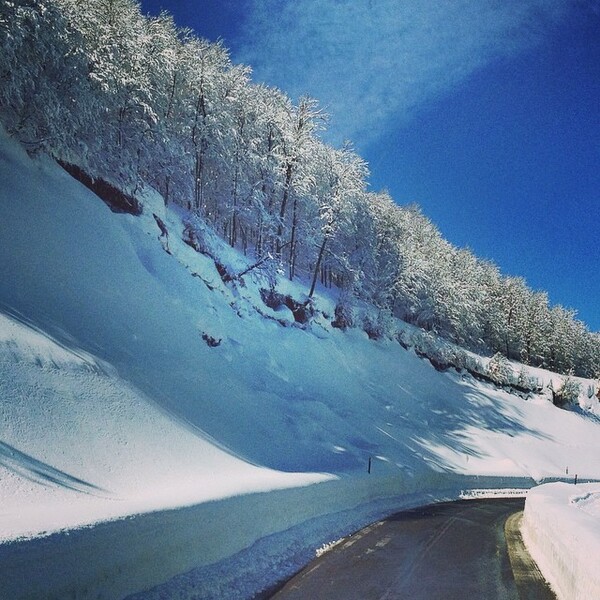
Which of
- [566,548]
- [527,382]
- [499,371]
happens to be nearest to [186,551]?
[566,548]

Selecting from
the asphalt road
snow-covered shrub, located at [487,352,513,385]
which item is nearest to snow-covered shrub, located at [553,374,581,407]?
snow-covered shrub, located at [487,352,513,385]

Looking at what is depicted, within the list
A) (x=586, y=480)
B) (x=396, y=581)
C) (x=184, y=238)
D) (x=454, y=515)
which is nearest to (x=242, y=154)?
(x=184, y=238)

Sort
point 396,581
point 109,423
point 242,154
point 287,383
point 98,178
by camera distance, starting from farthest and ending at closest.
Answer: point 242,154, point 287,383, point 98,178, point 109,423, point 396,581

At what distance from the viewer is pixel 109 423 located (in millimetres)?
10703

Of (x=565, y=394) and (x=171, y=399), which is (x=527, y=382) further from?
(x=171, y=399)

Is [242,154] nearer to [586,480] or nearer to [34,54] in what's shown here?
[34,54]

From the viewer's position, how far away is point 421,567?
360 inches

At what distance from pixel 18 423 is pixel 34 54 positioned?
1297 cm

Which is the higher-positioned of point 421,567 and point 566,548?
point 566,548

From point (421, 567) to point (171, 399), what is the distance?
812 centimetres

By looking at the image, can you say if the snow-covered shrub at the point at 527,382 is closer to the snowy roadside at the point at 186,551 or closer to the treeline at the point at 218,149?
the treeline at the point at 218,149

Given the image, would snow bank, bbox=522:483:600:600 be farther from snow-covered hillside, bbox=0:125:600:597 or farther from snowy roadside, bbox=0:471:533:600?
snow-covered hillside, bbox=0:125:600:597

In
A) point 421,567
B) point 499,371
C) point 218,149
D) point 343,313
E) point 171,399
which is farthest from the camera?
point 499,371

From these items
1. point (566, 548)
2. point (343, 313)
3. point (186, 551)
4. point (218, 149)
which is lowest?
point (186, 551)
